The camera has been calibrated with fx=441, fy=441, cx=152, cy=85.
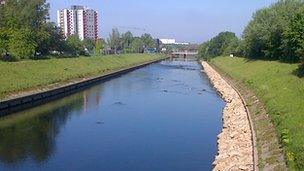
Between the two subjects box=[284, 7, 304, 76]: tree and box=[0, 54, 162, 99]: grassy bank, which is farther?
box=[284, 7, 304, 76]: tree

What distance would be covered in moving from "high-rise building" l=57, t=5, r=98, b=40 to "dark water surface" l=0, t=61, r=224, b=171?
126606 mm

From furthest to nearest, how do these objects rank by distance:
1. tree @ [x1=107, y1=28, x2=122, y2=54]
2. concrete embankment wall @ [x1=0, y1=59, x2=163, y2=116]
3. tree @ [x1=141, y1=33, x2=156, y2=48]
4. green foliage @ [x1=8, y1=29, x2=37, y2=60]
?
tree @ [x1=141, y1=33, x2=156, y2=48]
tree @ [x1=107, y1=28, x2=122, y2=54]
green foliage @ [x1=8, y1=29, x2=37, y2=60]
concrete embankment wall @ [x1=0, y1=59, x2=163, y2=116]

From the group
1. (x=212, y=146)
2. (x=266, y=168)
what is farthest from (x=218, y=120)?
(x=266, y=168)

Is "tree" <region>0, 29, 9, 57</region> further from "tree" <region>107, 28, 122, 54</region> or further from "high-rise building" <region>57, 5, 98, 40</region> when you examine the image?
"high-rise building" <region>57, 5, 98, 40</region>

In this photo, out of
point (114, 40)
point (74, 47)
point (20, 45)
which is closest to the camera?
point (20, 45)

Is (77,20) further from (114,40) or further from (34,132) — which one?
(34,132)

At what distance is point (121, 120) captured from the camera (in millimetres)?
29188

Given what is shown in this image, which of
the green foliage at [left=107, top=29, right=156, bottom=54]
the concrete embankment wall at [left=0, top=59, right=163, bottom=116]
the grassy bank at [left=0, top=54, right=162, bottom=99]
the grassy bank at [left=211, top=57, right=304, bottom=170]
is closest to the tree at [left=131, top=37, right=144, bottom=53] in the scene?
the green foliage at [left=107, top=29, right=156, bottom=54]

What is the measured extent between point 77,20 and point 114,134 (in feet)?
477

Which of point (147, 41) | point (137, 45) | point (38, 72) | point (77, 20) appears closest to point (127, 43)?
point (137, 45)

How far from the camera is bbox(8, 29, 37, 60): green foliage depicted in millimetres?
53875

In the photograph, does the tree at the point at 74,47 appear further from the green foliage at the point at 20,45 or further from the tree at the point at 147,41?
the tree at the point at 147,41

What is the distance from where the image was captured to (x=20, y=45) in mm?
53969

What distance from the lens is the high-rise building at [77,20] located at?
16425 centimetres
